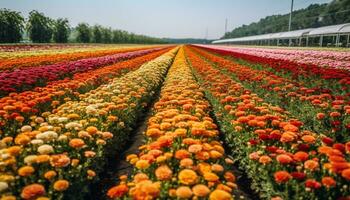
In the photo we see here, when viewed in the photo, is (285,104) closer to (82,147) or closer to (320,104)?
(320,104)

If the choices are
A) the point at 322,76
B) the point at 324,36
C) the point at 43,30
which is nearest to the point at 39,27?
the point at 43,30

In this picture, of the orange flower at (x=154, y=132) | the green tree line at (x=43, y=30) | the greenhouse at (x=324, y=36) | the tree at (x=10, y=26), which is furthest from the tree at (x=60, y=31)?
the orange flower at (x=154, y=132)

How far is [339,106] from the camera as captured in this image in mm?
7379

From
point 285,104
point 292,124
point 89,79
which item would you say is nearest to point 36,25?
point 89,79

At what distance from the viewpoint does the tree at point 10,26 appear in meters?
39.6

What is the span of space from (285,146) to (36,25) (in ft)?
154

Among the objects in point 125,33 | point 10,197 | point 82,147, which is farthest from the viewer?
point 125,33

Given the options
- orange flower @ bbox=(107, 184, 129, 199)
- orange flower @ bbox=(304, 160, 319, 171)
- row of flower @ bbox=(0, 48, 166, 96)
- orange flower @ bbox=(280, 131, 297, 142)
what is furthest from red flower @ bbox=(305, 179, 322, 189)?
row of flower @ bbox=(0, 48, 166, 96)

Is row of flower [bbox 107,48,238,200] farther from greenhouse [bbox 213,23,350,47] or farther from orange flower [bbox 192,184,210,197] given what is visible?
greenhouse [bbox 213,23,350,47]

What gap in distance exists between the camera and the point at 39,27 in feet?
155

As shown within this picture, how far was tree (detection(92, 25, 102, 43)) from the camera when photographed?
69.7 meters

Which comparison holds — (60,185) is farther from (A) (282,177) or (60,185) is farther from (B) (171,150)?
(A) (282,177)

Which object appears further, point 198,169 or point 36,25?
point 36,25

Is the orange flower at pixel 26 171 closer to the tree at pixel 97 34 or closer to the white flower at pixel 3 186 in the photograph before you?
the white flower at pixel 3 186
